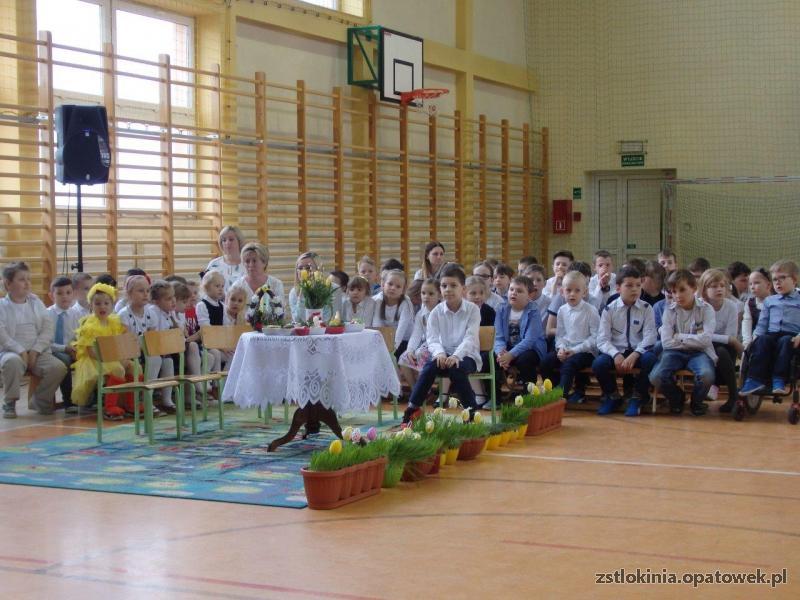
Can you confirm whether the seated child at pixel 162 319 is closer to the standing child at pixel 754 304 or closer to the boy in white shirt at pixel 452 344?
the boy in white shirt at pixel 452 344

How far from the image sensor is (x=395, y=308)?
870cm

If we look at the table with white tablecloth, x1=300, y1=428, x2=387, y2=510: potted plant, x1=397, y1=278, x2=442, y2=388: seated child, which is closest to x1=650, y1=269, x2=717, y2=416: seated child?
x1=397, y1=278, x2=442, y2=388: seated child

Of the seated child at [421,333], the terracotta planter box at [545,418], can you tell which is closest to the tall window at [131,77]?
the seated child at [421,333]

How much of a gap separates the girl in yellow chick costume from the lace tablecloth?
5.67 ft

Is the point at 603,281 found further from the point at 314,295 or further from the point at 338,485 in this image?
the point at 338,485

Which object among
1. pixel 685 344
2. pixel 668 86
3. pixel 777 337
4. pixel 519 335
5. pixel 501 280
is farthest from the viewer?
pixel 668 86

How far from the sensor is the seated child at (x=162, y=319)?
8.09 m

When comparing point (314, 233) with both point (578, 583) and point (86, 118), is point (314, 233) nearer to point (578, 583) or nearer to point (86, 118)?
point (86, 118)

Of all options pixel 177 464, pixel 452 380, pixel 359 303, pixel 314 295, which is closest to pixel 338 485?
pixel 177 464

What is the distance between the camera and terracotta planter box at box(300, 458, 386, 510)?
4.94 metres

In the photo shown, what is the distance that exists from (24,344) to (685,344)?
5.08 metres

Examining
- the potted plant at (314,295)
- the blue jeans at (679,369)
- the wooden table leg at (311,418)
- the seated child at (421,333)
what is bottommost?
the wooden table leg at (311,418)

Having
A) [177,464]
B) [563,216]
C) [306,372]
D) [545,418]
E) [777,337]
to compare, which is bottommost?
[177,464]

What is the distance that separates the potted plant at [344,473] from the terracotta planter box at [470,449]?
33.0 inches
